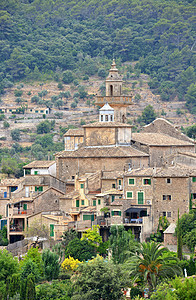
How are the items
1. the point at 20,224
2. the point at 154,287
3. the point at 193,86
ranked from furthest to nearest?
1. the point at 193,86
2. the point at 20,224
3. the point at 154,287

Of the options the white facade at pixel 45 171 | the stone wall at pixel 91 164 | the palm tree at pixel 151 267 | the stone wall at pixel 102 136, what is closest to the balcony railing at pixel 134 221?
the stone wall at pixel 91 164

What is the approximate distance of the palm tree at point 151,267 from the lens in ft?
170

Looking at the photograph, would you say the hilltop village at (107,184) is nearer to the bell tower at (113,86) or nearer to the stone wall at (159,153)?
the stone wall at (159,153)

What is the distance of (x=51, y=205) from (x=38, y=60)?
86.9m

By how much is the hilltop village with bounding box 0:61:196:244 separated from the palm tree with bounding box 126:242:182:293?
808 cm

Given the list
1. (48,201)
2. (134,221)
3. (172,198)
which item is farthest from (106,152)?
(172,198)

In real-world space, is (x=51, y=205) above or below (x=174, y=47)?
below

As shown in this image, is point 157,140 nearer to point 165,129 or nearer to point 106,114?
point 106,114

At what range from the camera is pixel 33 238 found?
6384cm

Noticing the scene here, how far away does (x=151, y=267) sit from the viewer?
2050 inches

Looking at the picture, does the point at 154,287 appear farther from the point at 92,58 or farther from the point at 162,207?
the point at 92,58

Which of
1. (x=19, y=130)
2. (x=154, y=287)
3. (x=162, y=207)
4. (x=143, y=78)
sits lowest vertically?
(x=154, y=287)

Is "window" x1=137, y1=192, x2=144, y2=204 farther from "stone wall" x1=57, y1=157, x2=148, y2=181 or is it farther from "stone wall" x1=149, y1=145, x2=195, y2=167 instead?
"stone wall" x1=149, y1=145, x2=195, y2=167

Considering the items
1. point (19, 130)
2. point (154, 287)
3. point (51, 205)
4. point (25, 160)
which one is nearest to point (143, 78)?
point (19, 130)
